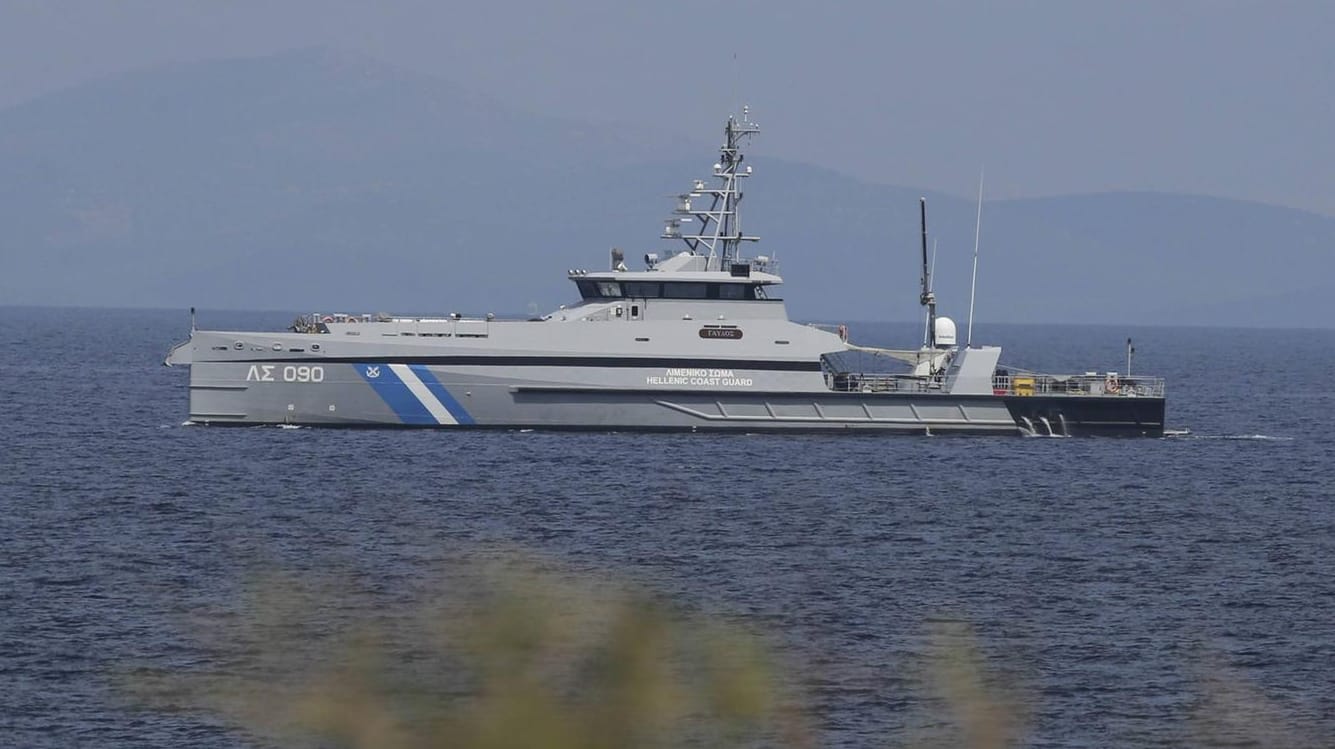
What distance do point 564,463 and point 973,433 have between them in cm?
1270

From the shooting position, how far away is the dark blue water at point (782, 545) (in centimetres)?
2259

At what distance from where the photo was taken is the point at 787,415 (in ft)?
163

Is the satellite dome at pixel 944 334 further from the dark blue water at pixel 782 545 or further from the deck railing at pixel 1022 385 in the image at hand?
the dark blue water at pixel 782 545

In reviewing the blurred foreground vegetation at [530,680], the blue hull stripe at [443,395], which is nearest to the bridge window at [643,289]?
the blue hull stripe at [443,395]

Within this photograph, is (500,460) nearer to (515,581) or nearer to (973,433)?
(973,433)

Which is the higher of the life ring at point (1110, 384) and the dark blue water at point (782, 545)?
the life ring at point (1110, 384)

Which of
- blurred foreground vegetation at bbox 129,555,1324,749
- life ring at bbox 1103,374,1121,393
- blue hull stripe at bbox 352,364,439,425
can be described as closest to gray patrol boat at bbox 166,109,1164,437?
blue hull stripe at bbox 352,364,439,425

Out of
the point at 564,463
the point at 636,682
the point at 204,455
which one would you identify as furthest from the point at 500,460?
the point at 636,682

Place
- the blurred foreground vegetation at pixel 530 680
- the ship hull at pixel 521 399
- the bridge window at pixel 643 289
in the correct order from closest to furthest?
the blurred foreground vegetation at pixel 530 680
the ship hull at pixel 521 399
the bridge window at pixel 643 289

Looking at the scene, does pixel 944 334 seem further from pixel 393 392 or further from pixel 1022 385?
pixel 393 392

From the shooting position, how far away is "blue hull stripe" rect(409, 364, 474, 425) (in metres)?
47.7

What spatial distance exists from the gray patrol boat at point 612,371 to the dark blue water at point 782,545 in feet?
3.08

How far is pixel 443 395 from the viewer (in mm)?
48094

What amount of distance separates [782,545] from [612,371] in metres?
15.2
